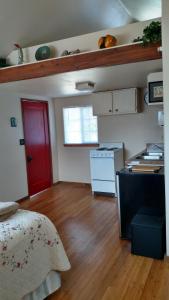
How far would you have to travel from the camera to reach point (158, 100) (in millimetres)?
3078

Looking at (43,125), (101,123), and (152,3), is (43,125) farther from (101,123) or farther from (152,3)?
(152,3)

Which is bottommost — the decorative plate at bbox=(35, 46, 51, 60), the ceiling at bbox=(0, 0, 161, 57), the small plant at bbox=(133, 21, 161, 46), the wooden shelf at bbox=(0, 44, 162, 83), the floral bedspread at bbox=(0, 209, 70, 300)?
the floral bedspread at bbox=(0, 209, 70, 300)

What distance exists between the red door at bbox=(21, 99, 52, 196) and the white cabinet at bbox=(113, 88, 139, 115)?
1.70 metres

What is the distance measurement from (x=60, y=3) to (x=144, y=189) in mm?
2778

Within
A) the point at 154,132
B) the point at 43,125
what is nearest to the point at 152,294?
the point at 154,132

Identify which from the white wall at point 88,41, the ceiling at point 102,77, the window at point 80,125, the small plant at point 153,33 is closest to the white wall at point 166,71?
the small plant at point 153,33

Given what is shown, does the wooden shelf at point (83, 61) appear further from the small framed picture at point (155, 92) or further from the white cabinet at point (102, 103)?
the white cabinet at point (102, 103)

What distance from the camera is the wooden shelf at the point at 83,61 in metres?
2.72

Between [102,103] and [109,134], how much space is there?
72cm

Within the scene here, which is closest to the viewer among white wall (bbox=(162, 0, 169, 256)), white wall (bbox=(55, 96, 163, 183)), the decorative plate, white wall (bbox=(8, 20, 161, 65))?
white wall (bbox=(162, 0, 169, 256))

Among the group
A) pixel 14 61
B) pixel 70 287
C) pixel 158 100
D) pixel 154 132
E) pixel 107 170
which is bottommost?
pixel 70 287

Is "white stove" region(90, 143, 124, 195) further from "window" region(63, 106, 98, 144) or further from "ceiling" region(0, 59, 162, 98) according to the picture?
"ceiling" region(0, 59, 162, 98)

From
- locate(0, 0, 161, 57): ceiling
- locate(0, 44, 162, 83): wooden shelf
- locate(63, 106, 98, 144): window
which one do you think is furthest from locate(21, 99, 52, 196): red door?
locate(0, 0, 161, 57): ceiling

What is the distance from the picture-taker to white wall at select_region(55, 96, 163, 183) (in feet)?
15.9
